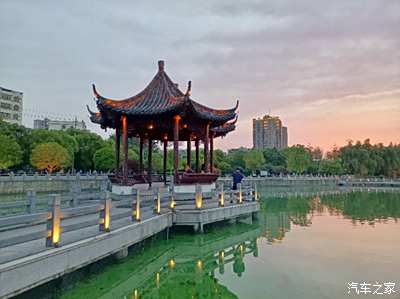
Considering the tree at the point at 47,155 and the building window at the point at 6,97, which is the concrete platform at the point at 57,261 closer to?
the tree at the point at 47,155

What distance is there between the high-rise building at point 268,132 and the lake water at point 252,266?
10180 cm

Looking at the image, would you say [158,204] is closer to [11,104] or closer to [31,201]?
[31,201]

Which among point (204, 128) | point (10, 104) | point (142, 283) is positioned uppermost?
point (10, 104)

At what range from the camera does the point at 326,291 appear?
6562mm

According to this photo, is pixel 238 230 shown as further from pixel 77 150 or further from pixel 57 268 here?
pixel 77 150

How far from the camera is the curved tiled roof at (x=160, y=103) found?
12.8 m

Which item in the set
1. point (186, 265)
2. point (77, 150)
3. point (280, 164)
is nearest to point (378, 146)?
point (280, 164)

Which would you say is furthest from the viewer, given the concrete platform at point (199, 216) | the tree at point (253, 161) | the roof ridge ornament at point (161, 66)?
the tree at point (253, 161)

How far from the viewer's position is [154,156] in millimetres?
43344

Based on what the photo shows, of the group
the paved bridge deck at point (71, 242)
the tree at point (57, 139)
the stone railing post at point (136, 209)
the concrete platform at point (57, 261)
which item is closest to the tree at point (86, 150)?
the tree at point (57, 139)

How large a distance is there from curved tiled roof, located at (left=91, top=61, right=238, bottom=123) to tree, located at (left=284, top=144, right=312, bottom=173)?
147ft

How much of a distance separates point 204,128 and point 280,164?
53201mm

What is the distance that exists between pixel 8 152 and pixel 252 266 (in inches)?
1226

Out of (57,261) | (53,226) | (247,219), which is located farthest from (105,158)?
Result: (57,261)
